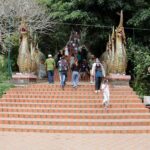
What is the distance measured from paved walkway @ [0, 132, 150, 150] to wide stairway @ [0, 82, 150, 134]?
73 centimetres

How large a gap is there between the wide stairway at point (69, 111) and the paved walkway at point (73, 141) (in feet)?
2.41

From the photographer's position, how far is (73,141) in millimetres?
15047

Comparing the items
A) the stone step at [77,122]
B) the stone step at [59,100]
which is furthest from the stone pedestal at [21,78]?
A: the stone step at [77,122]

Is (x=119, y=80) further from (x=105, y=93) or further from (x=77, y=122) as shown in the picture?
(x=77, y=122)

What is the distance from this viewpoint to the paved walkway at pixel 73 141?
13.9 m

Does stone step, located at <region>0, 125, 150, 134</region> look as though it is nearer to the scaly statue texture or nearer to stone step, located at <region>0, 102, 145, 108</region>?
stone step, located at <region>0, 102, 145, 108</region>

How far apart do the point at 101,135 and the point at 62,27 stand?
57.2ft

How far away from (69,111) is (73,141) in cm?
479

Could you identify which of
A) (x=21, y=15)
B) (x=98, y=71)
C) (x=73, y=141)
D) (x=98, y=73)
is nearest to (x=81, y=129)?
(x=73, y=141)

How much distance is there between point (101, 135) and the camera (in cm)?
1627

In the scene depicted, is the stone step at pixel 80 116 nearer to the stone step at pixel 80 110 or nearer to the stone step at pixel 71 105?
the stone step at pixel 80 110

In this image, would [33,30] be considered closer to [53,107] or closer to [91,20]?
[91,20]

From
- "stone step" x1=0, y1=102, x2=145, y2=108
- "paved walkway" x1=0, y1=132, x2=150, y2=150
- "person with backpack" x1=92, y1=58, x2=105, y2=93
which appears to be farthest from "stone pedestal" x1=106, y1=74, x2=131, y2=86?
"paved walkway" x1=0, y1=132, x2=150, y2=150

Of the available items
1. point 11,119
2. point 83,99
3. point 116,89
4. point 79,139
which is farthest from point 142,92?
point 79,139
